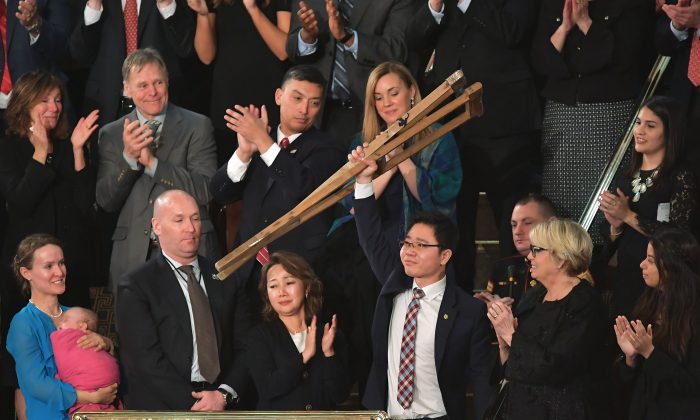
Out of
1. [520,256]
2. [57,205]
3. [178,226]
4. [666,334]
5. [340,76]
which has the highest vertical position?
[340,76]

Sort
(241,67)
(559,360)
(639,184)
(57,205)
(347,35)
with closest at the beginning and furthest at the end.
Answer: (559,360)
(639,184)
(57,205)
(347,35)
(241,67)

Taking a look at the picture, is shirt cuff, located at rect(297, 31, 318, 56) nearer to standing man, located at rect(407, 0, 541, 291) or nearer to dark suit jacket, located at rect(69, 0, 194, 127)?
standing man, located at rect(407, 0, 541, 291)

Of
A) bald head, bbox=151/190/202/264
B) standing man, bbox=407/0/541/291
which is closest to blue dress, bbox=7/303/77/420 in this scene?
bald head, bbox=151/190/202/264

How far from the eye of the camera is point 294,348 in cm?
661

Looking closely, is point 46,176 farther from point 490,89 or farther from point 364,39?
point 490,89

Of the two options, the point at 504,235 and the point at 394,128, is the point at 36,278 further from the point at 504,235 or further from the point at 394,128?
the point at 504,235

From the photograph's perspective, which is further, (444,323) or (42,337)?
(42,337)

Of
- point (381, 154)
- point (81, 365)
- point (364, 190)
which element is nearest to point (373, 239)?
point (364, 190)

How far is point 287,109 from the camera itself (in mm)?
7254

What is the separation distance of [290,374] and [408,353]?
53 centimetres

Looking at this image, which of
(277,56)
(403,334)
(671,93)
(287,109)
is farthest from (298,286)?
(671,93)

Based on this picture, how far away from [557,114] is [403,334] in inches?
67.2

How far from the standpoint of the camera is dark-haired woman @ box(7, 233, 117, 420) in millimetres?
6680

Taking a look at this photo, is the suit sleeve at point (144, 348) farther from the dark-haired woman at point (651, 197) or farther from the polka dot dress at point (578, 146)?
the polka dot dress at point (578, 146)
